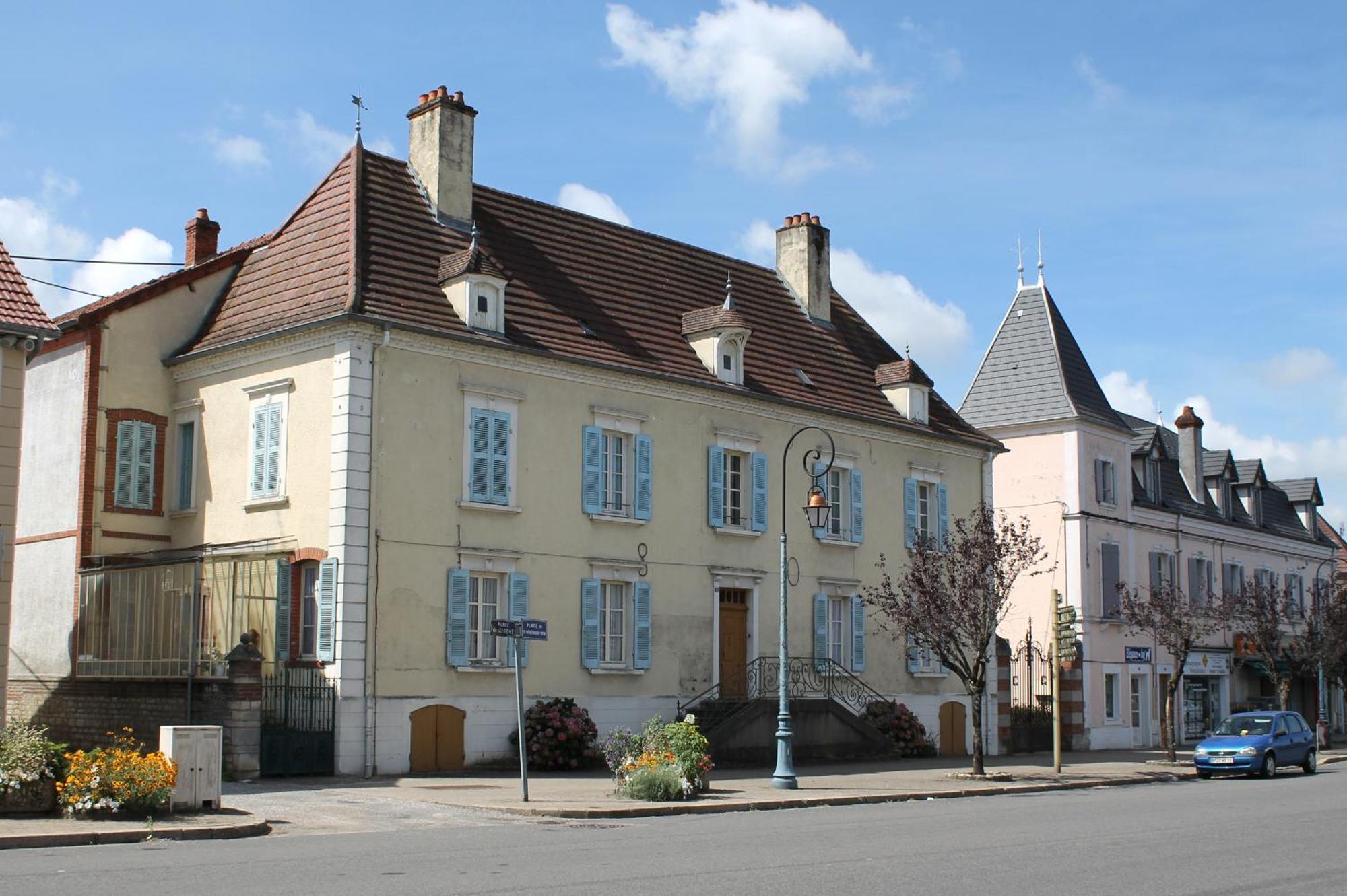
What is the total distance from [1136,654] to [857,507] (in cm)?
1383

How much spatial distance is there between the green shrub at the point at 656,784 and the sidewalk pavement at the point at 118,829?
520 centimetres

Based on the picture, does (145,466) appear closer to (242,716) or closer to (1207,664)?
(242,716)

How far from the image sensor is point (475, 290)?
25.2 meters

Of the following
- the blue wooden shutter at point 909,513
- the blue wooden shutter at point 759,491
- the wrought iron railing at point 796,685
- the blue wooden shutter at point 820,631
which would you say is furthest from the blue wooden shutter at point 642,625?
the blue wooden shutter at point 909,513

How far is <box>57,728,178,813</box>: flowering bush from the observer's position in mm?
15227

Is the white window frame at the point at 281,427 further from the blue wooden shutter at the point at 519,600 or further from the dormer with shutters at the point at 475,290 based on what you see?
the blue wooden shutter at the point at 519,600

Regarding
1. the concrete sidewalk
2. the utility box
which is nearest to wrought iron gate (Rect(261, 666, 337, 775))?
the concrete sidewalk

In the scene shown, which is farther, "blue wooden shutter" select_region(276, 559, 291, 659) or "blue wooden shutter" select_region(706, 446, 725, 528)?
"blue wooden shutter" select_region(706, 446, 725, 528)

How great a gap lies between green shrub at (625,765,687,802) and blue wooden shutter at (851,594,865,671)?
12.3 m

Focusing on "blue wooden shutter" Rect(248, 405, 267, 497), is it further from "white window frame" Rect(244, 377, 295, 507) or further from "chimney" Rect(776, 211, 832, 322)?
"chimney" Rect(776, 211, 832, 322)

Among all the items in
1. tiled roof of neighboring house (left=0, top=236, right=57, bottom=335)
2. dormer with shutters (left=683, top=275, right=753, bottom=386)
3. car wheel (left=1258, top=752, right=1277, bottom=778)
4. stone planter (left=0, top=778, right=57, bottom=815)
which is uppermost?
dormer with shutters (left=683, top=275, right=753, bottom=386)

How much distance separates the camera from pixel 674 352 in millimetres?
28984

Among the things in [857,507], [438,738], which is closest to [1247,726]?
[857,507]

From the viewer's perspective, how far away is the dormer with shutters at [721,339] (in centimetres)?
2920
